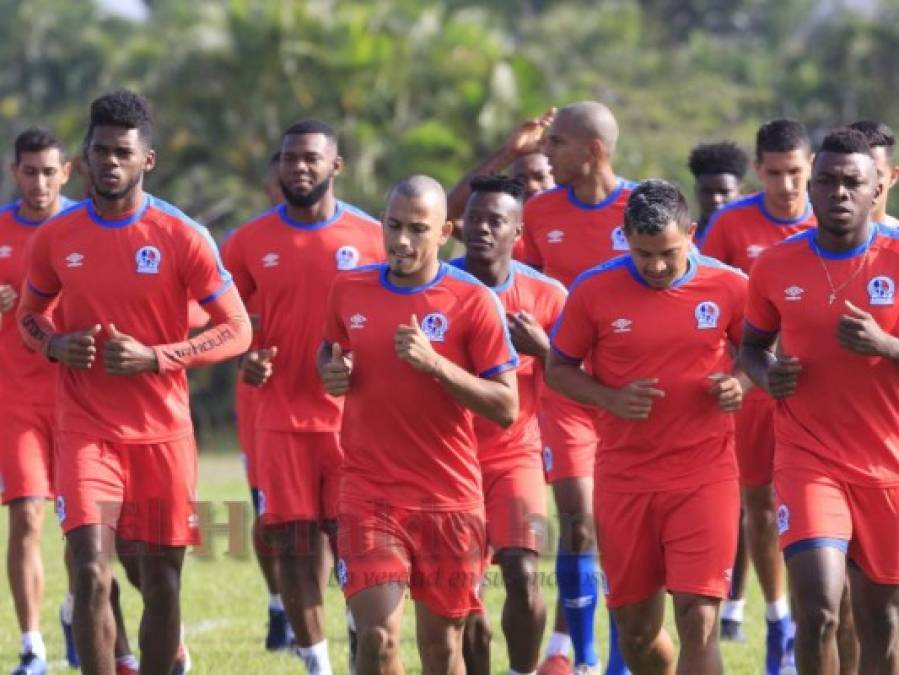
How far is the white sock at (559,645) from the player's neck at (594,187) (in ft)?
8.79

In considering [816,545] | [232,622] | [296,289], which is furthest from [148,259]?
[232,622]

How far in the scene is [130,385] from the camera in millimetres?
9805

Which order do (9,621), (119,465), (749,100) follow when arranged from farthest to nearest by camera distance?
(749,100), (9,621), (119,465)

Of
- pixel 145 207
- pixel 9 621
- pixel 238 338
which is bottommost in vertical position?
pixel 9 621

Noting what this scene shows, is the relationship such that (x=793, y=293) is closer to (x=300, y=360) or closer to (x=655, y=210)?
(x=655, y=210)

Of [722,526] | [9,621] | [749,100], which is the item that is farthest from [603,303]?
[749,100]

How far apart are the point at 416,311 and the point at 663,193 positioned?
4.25ft

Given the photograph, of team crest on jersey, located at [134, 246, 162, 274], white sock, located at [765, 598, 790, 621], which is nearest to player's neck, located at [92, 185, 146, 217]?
team crest on jersey, located at [134, 246, 162, 274]

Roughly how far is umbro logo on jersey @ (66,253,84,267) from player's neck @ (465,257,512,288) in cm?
211

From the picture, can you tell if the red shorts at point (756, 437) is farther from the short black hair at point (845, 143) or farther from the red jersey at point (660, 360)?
the short black hair at point (845, 143)

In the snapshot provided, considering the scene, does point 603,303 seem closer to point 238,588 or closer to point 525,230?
point 525,230

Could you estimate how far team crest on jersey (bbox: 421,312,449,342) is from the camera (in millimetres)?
9008

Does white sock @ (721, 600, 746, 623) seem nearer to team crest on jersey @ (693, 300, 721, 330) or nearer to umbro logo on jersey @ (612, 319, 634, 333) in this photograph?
team crest on jersey @ (693, 300, 721, 330)

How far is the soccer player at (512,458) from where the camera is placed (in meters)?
10.2
